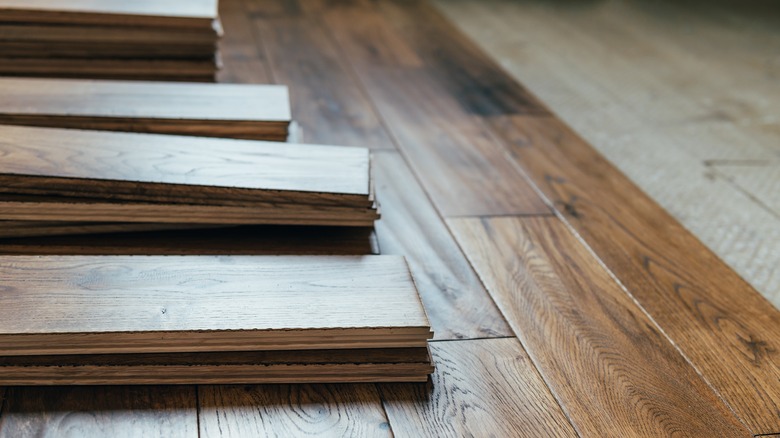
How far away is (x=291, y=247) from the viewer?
1468mm

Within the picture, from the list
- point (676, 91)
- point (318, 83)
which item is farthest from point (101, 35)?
point (676, 91)

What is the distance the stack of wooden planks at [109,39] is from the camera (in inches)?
76.0

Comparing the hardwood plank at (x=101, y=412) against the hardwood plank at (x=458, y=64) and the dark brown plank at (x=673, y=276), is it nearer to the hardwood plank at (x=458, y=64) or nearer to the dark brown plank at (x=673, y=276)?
the dark brown plank at (x=673, y=276)

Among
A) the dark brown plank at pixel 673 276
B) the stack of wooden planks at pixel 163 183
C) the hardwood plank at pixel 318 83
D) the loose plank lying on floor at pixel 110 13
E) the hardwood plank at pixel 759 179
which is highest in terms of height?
the loose plank lying on floor at pixel 110 13

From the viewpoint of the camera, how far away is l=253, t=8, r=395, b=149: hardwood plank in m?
2.11

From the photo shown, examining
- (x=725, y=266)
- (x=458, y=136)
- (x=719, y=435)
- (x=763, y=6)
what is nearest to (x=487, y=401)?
(x=719, y=435)

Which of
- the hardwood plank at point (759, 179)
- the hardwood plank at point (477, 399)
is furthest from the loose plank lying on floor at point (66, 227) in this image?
the hardwood plank at point (759, 179)

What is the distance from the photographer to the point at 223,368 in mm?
1157

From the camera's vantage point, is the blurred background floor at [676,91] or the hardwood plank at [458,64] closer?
the blurred background floor at [676,91]

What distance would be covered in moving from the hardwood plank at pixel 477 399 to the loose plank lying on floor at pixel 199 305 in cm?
8

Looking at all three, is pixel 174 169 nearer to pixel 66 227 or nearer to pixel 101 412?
pixel 66 227

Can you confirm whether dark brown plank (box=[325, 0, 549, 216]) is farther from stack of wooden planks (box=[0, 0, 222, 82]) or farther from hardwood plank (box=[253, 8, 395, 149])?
stack of wooden planks (box=[0, 0, 222, 82])

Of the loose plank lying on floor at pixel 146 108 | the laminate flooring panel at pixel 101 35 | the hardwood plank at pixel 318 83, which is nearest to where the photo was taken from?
the loose plank lying on floor at pixel 146 108

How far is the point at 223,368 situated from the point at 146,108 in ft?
2.44
